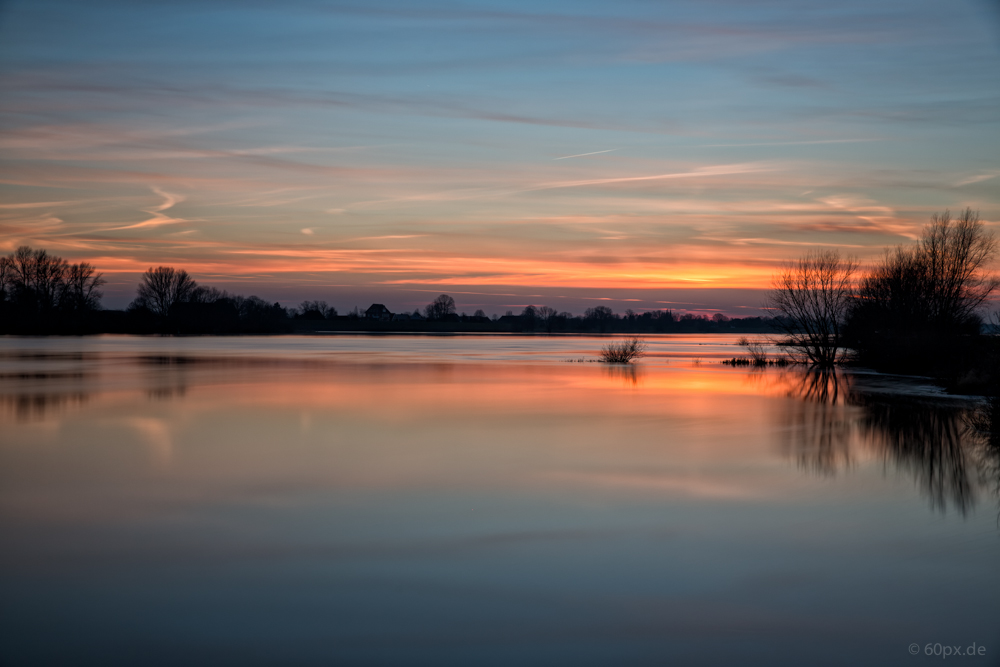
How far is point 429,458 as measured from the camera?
10.1m

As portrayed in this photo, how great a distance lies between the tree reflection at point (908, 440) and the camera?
362 inches

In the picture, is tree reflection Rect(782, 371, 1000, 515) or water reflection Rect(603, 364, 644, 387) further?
water reflection Rect(603, 364, 644, 387)

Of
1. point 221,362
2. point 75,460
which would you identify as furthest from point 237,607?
point 221,362

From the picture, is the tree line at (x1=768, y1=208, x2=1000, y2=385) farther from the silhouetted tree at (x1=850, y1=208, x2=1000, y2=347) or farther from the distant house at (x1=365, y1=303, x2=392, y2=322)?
the distant house at (x1=365, y1=303, x2=392, y2=322)

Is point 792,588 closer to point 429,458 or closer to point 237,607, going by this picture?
point 237,607

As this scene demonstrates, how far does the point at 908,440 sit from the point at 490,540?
8.89m

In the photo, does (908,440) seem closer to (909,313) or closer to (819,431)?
(819,431)

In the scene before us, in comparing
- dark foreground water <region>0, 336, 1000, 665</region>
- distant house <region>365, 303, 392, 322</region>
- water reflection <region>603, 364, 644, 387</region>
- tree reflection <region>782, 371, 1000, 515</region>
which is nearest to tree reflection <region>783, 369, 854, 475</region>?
tree reflection <region>782, 371, 1000, 515</region>

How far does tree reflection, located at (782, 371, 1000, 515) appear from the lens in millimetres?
9203

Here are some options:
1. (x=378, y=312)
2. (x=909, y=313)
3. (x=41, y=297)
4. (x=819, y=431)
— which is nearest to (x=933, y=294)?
(x=909, y=313)

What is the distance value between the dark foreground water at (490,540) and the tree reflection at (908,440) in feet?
0.29

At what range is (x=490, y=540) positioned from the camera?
21.0ft

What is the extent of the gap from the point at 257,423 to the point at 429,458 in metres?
4.52

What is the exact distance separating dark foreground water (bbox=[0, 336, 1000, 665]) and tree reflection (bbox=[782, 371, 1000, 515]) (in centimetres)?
9
